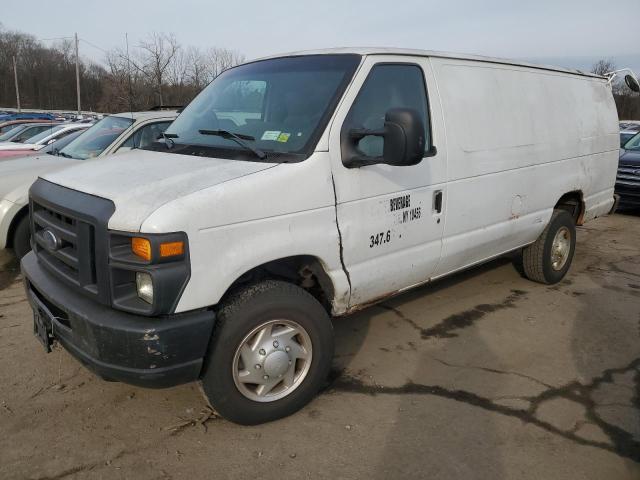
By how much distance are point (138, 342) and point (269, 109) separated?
1751 mm

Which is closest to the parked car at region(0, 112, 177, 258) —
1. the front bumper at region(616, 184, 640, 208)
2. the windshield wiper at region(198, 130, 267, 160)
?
the windshield wiper at region(198, 130, 267, 160)

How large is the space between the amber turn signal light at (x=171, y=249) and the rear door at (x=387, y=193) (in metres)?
1.01

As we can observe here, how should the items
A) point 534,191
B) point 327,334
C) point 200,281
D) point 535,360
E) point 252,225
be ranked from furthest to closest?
point 534,191, point 535,360, point 327,334, point 252,225, point 200,281

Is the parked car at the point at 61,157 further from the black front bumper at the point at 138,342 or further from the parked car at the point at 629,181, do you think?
the parked car at the point at 629,181

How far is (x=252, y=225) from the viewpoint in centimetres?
273

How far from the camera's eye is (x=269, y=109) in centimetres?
344

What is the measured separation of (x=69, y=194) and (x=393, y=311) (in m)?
2.98

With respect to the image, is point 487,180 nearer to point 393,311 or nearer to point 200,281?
point 393,311

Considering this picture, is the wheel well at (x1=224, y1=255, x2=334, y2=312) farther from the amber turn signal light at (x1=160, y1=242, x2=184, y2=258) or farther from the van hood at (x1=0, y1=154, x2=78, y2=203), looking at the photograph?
the van hood at (x1=0, y1=154, x2=78, y2=203)

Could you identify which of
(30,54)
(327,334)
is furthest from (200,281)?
(30,54)

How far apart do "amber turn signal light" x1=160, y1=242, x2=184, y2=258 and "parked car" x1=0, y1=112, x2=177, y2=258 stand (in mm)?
3761

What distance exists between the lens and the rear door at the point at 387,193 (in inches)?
124

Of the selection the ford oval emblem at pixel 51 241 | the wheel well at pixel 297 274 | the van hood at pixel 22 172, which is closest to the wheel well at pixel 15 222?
the van hood at pixel 22 172

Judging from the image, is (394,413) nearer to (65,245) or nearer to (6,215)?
(65,245)
